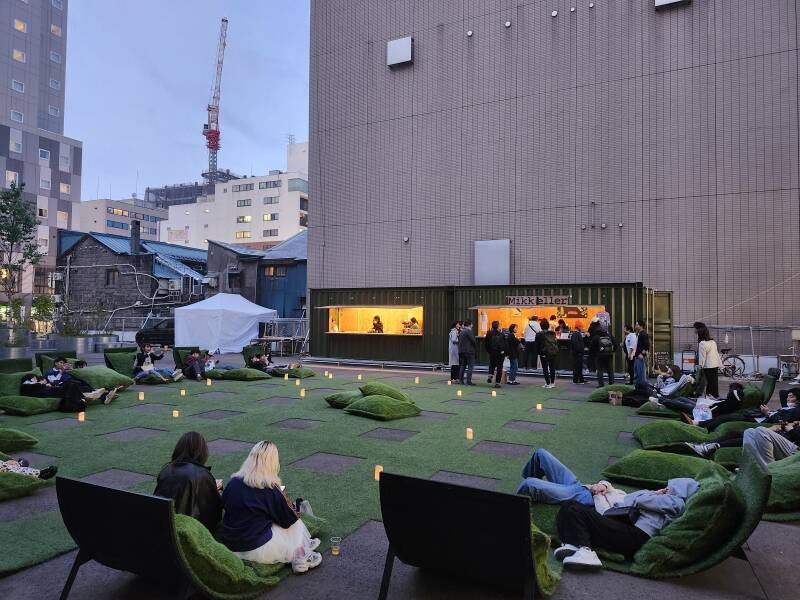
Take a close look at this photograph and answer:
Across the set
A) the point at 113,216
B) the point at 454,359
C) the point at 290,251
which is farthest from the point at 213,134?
the point at 454,359

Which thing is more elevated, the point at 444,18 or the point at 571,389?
the point at 444,18

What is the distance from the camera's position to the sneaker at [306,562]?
4160 millimetres

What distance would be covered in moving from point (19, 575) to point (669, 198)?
71.9ft

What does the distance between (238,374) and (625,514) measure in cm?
1362

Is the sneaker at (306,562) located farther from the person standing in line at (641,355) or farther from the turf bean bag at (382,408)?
the person standing in line at (641,355)

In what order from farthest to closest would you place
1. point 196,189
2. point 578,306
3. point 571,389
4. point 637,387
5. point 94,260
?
point 196,189 → point 94,260 → point 578,306 → point 571,389 → point 637,387

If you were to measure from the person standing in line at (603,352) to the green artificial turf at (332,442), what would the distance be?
2.35 metres

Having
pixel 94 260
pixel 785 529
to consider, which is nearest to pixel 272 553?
pixel 785 529

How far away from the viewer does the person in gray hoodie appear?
439 centimetres

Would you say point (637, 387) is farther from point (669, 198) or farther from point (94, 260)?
point (94, 260)

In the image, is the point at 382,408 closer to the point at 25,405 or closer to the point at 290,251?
the point at 25,405

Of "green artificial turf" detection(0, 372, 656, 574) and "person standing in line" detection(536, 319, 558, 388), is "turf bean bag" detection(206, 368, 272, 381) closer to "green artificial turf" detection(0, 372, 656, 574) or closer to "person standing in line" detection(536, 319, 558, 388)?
"green artificial turf" detection(0, 372, 656, 574)

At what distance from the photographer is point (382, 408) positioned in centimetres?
1030

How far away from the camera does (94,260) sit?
135 feet
